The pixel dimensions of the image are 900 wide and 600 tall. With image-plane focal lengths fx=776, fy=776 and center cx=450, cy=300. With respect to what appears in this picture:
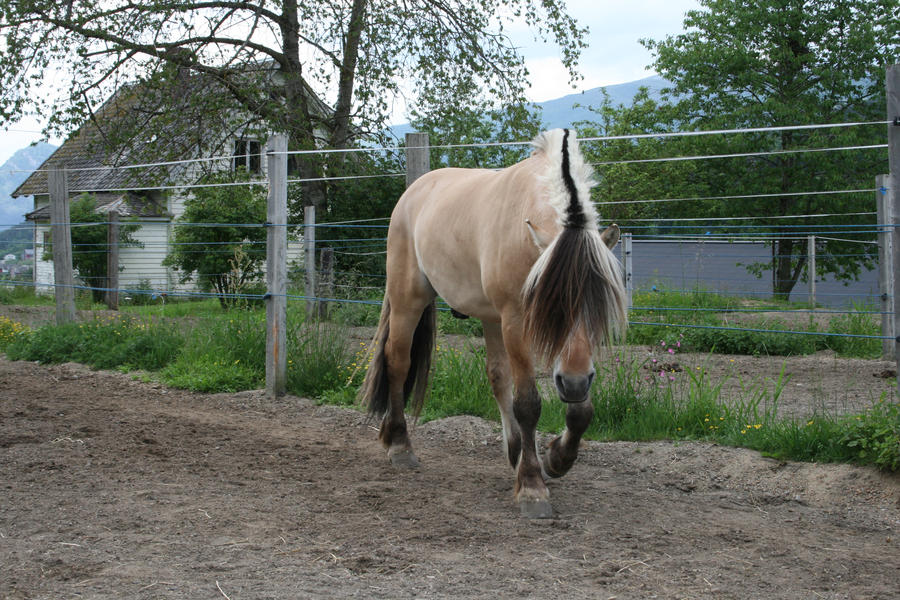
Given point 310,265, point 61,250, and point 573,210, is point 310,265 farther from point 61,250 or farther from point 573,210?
point 573,210

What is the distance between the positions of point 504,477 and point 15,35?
13.0 m

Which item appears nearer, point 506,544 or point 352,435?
point 506,544

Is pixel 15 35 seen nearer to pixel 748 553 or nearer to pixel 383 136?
pixel 383 136

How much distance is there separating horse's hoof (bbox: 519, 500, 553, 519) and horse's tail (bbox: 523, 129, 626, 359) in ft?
2.67

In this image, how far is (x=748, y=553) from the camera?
3.25 meters

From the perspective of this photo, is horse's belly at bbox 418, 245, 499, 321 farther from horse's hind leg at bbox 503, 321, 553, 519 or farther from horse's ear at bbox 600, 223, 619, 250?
horse's ear at bbox 600, 223, 619, 250

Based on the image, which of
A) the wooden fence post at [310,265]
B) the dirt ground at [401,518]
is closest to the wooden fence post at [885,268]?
the dirt ground at [401,518]

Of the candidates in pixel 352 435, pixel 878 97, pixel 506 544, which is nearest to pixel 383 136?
pixel 352 435

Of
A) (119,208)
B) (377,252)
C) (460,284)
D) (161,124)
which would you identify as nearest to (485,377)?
(460,284)

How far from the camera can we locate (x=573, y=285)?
131 inches

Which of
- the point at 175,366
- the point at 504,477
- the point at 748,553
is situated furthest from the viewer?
the point at 175,366

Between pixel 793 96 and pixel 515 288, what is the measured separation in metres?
21.1

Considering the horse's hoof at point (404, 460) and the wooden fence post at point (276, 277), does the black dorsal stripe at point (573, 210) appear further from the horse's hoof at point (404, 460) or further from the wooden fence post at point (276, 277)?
the wooden fence post at point (276, 277)

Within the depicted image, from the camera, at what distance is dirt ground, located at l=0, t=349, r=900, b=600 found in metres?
2.89
